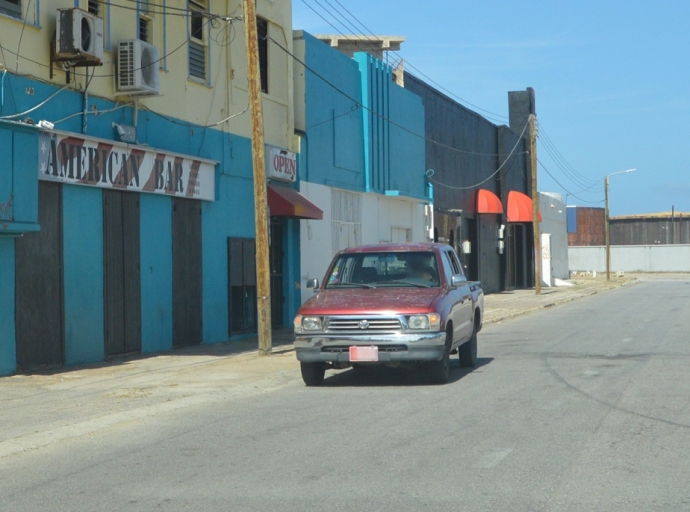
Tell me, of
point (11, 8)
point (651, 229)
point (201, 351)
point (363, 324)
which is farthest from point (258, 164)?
point (651, 229)

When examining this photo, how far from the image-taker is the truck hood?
38.0ft

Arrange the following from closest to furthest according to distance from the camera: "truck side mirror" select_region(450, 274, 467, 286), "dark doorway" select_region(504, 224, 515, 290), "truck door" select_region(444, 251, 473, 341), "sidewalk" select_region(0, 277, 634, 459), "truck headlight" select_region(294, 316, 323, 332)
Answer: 1. "sidewalk" select_region(0, 277, 634, 459)
2. "truck headlight" select_region(294, 316, 323, 332)
3. "truck side mirror" select_region(450, 274, 467, 286)
4. "truck door" select_region(444, 251, 473, 341)
5. "dark doorway" select_region(504, 224, 515, 290)

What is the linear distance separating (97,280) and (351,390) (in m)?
5.53

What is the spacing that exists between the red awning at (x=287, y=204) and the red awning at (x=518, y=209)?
2431cm

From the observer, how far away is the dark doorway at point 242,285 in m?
19.8

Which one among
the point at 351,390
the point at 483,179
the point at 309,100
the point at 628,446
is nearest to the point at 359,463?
the point at 628,446

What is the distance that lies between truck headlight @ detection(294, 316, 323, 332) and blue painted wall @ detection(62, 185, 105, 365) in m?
4.56

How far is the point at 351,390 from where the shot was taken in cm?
1181

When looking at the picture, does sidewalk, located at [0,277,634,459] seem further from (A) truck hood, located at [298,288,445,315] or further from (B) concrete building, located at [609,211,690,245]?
(B) concrete building, located at [609,211,690,245]

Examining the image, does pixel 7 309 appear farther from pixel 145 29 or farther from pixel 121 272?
pixel 145 29

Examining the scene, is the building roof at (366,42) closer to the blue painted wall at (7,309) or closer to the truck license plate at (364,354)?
the blue painted wall at (7,309)

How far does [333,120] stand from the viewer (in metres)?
25.0


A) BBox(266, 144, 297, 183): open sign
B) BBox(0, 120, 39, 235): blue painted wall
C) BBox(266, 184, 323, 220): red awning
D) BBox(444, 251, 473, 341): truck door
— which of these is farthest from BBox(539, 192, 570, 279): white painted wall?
BBox(0, 120, 39, 235): blue painted wall

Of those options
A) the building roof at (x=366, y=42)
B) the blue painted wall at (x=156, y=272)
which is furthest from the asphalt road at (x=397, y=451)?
the building roof at (x=366, y=42)
